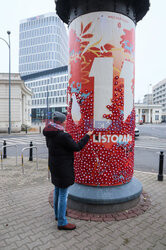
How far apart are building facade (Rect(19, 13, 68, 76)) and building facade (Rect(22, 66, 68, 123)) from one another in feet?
61.9

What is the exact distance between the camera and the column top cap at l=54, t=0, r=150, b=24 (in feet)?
12.4

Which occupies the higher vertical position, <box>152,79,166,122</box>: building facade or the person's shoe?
<box>152,79,166,122</box>: building facade

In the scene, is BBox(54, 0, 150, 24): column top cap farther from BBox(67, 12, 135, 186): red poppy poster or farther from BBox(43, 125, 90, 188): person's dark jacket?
BBox(43, 125, 90, 188): person's dark jacket

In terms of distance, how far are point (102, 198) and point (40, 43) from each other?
387ft

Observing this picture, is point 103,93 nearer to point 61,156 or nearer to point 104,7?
point 61,156

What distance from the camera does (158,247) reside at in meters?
2.71

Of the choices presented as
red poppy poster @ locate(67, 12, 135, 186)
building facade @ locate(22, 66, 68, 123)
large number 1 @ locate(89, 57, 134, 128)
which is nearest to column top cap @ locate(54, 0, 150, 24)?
red poppy poster @ locate(67, 12, 135, 186)

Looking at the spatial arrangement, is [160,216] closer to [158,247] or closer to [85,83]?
[158,247]

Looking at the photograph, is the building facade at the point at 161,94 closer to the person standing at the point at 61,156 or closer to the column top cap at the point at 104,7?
the column top cap at the point at 104,7

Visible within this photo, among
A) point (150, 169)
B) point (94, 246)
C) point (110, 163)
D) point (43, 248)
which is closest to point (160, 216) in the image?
point (110, 163)

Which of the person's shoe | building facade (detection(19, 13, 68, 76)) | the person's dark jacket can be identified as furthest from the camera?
building facade (detection(19, 13, 68, 76))

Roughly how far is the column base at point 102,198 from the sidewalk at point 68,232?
0.32 metres

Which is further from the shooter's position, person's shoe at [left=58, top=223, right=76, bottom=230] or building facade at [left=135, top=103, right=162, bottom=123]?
building facade at [left=135, top=103, right=162, bottom=123]

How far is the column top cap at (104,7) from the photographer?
3781 mm
